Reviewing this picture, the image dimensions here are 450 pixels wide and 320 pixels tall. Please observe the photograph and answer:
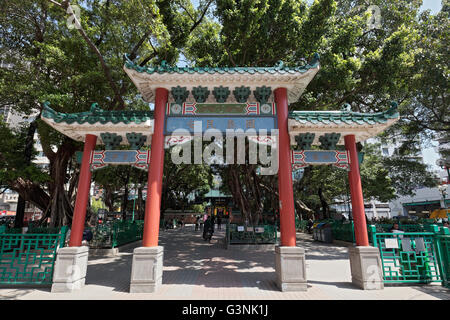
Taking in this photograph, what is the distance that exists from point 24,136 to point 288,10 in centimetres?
1608

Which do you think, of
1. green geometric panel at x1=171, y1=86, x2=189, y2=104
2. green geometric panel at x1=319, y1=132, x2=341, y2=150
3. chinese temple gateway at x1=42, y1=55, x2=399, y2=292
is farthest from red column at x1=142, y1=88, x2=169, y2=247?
green geometric panel at x1=319, y1=132, x2=341, y2=150

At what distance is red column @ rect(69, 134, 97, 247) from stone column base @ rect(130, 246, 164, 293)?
1.78m

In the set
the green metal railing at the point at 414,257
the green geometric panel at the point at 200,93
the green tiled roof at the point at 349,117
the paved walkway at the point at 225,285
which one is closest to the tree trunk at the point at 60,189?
the paved walkway at the point at 225,285

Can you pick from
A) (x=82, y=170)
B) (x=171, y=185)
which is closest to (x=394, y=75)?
(x=82, y=170)

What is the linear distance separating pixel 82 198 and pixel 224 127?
4.22 m

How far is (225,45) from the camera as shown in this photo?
10984mm

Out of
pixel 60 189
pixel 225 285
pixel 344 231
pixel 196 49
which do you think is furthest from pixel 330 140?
pixel 60 189

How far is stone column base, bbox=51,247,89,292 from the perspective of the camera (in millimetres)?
5711

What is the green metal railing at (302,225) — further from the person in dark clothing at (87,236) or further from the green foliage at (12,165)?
the green foliage at (12,165)

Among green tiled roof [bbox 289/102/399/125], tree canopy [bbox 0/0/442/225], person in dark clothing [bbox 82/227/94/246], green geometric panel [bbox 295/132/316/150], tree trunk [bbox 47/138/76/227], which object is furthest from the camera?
tree trunk [bbox 47/138/76/227]

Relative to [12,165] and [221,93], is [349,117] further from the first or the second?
[12,165]

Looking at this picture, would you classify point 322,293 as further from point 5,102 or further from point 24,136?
point 24,136

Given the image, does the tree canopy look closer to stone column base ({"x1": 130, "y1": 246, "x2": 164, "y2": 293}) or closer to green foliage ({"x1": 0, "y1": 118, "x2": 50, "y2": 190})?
green foliage ({"x1": 0, "y1": 118, "x2": 50, "y2": 190})

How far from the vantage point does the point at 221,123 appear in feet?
21.6
